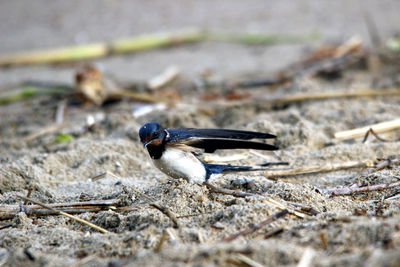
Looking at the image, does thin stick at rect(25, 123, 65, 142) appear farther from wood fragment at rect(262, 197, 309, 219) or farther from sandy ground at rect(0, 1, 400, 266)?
wood fragment at rect(262, 197, 309, 219)

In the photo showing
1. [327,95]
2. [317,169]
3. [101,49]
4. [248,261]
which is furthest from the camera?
[101,49]

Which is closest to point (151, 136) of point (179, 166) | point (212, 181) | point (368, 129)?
point (179, 166)

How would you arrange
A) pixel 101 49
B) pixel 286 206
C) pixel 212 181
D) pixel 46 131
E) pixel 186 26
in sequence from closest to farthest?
pixel 286 206 < pixel 212 181 < pixel 46 131 < pixel 101 49 < pixel 186 26

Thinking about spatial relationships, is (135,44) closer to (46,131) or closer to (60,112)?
(60,112)

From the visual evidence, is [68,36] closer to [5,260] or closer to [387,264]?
[5,260]

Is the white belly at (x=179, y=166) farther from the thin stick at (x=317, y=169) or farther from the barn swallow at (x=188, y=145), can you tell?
the thin stick at (x=317, y=169)

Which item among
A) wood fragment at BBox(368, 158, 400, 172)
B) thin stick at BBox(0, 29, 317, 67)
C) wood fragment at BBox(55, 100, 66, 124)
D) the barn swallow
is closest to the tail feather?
the barn swallow

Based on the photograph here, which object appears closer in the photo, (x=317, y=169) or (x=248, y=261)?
(x=248, y=261)
